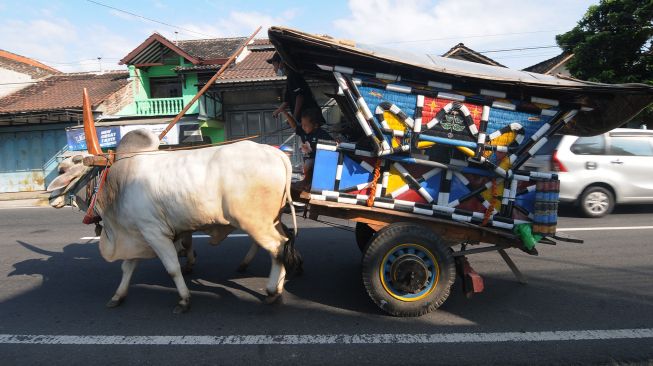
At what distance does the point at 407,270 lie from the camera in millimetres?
3434

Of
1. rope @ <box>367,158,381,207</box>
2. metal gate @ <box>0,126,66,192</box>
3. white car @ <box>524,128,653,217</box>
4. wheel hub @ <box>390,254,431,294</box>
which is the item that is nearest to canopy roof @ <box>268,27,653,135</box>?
rope @ <box>367,158,381,207</box>

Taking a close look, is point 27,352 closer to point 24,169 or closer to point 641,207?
point 641,207

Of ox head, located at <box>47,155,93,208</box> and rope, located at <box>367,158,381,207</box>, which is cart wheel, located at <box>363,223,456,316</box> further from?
A: ox head, located at <box>47,155,93,208</box>

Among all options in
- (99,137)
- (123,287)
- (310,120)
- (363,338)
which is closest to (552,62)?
(310,120)

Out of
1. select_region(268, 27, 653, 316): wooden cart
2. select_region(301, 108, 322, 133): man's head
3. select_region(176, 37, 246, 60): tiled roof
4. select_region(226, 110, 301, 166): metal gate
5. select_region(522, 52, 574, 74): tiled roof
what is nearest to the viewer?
select_region(268, 27, 653, 316): wooden cart

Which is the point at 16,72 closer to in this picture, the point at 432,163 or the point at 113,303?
the point at 113,303

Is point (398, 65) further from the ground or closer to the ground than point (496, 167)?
further from the ground

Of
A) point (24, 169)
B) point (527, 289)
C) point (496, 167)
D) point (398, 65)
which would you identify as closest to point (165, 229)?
point (398, 65)

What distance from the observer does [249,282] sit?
4.47 m

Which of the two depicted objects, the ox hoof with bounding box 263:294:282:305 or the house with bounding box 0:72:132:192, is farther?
the house with bounding box 0:72:132:192

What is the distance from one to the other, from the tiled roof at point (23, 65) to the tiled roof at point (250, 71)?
11.9 m

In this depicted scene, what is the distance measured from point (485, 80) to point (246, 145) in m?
2.26

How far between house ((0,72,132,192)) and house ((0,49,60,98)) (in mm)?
1056

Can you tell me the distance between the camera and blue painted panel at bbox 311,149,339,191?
3488 millimetres
